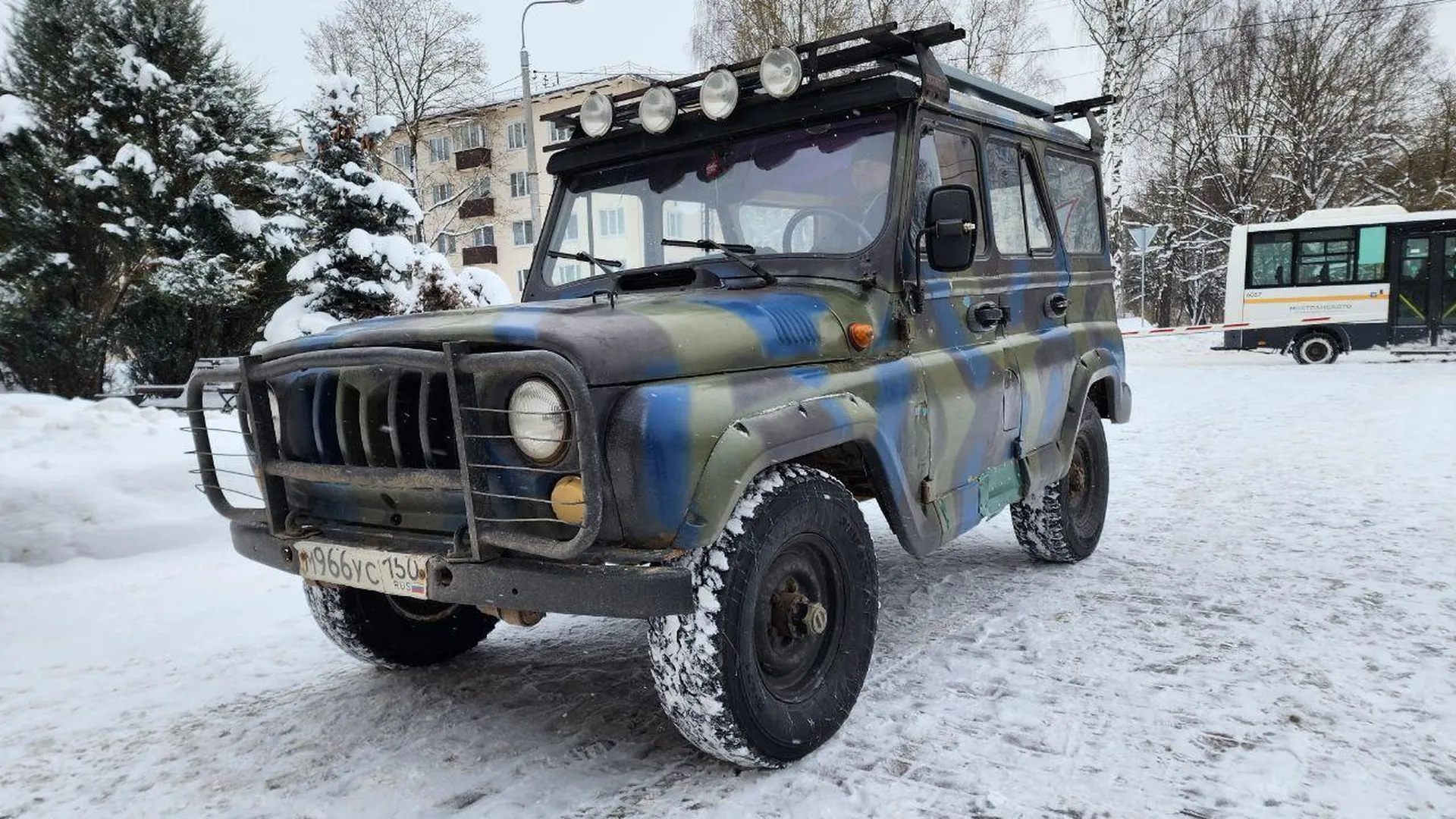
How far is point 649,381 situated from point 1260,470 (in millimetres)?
6858

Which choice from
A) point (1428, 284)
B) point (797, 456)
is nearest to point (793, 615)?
point (797, 456)

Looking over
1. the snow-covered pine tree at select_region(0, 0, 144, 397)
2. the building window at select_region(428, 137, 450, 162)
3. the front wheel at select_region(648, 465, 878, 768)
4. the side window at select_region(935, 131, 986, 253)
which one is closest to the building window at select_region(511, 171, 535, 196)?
the building window at select_region(428, 137, 450, 162)

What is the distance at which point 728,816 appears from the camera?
268 cm

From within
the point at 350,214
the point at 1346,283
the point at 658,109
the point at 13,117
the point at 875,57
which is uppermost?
the point at 13,117

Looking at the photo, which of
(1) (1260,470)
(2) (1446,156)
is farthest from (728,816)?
(2) (1446,156)

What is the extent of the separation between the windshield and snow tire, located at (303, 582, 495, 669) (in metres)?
1.46

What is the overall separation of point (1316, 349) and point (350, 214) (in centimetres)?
1789

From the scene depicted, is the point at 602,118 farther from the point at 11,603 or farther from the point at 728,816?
the point at 11,603

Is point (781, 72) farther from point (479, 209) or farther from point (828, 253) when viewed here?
point (479, 209)

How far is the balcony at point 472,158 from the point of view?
34.3 metres

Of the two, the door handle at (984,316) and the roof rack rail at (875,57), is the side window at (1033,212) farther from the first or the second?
the roof rack rail at (875,57)

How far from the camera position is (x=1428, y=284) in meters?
18.6

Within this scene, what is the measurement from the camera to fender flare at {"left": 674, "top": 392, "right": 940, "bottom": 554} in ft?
8.46

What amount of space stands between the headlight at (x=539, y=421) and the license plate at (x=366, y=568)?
459mm
